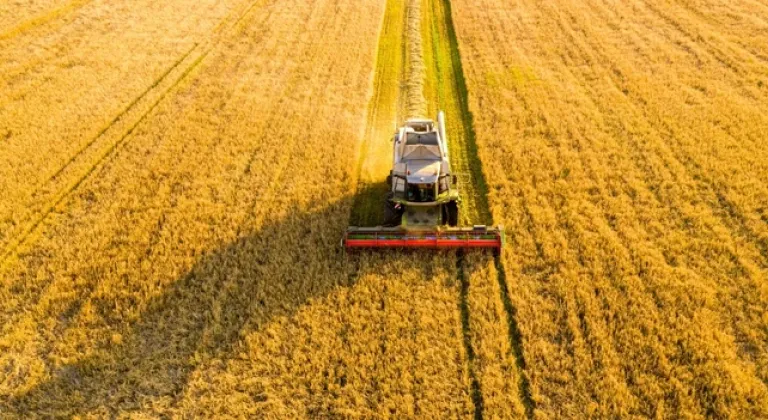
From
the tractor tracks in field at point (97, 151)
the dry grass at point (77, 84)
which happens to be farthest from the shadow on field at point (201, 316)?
the dry grass at point (77, 84)

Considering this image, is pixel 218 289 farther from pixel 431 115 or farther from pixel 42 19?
pixel 42 19

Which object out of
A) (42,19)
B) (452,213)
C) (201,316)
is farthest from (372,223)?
(42,19)

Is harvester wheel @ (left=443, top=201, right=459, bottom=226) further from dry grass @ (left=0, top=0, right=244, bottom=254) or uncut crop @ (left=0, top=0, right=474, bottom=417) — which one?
dry grass @ (left=0, top=0, right=244, bottom=254)

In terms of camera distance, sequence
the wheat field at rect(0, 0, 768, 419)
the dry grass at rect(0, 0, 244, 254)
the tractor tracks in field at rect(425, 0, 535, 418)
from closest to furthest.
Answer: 1. the wheat field at rect(0, 0, 768, 419)
2. the tractor tracks in field at rect(425, 0, 535, 418)
3. the dry grass at rect(0, 0, 244, 254)

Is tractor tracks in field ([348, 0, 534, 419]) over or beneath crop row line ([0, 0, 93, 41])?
beneath

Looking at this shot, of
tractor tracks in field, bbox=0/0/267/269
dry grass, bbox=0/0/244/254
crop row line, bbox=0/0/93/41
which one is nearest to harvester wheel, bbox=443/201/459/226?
tractor tracks in field, bbox=0/0/267/269
